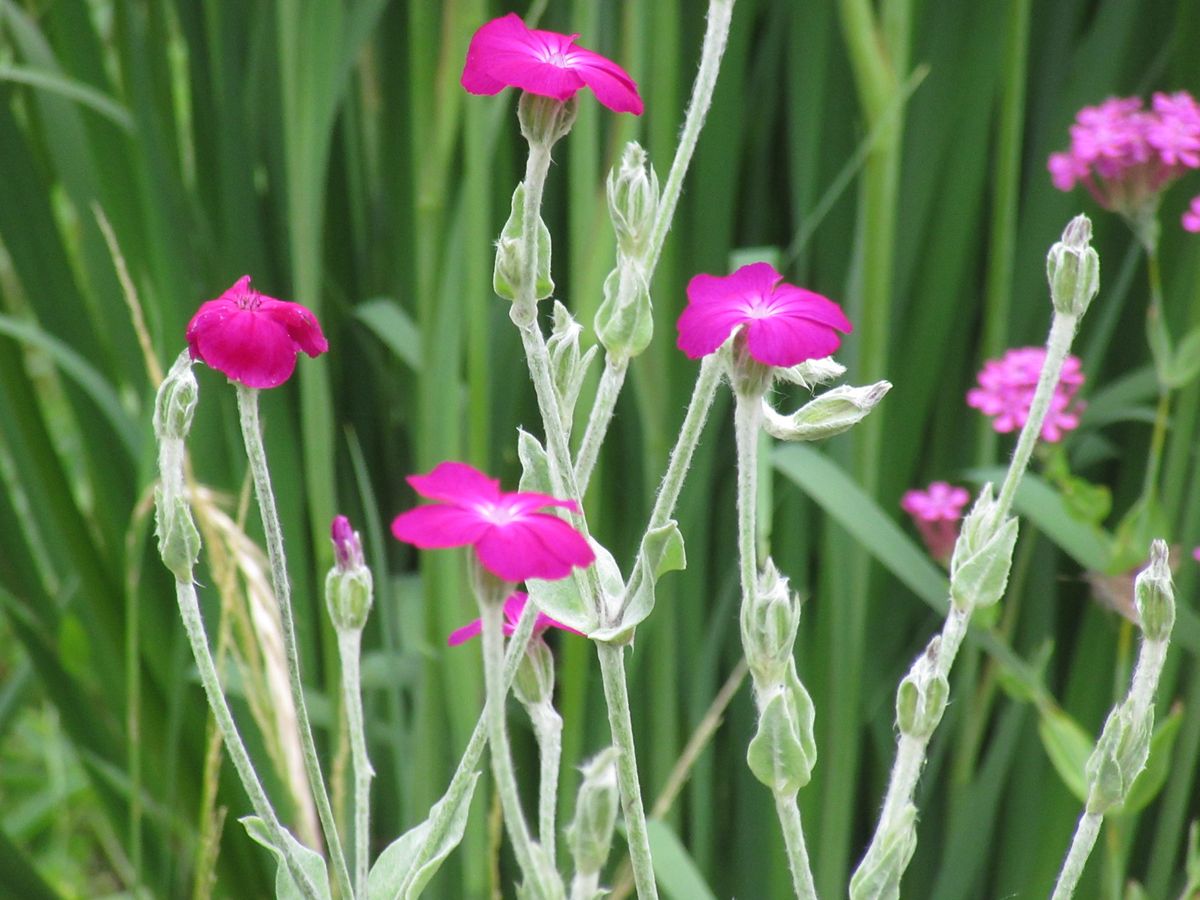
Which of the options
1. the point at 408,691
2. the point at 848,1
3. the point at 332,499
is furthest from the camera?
the point at 408,691

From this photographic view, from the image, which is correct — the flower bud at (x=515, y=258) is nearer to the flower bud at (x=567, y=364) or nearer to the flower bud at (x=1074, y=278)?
the flower bud at (x=567, y=364)

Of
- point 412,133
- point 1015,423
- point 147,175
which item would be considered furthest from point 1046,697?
point 147,175

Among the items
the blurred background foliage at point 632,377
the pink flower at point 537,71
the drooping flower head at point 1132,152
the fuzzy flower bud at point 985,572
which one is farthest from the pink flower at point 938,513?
the pink flower at point 537,71

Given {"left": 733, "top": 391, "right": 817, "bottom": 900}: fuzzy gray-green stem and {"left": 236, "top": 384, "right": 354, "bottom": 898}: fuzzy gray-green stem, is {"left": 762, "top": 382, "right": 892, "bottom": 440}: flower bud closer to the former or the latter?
{"left": 733, "top": 391, "right": 817, "bottom": 900}: fuzzy gray-green stem

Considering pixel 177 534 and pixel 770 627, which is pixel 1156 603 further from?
pixel 177 534

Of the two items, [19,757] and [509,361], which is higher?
[509,361]

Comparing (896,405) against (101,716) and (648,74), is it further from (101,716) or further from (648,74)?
(101,716)

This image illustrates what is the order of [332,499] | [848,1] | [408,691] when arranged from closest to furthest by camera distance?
[848,1], [332,499], [408,691]
